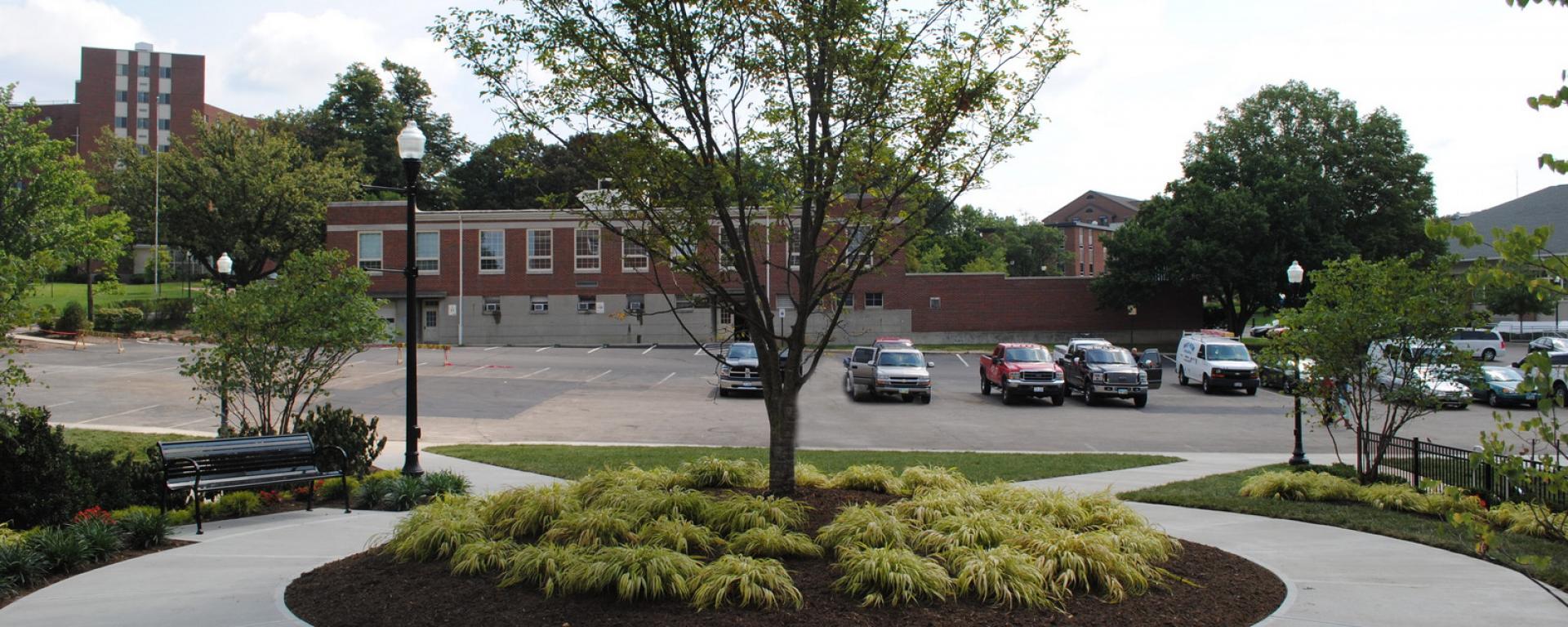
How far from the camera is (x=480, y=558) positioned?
754 centimetres

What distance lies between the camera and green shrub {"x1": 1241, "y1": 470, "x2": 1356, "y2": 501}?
40.1 feet

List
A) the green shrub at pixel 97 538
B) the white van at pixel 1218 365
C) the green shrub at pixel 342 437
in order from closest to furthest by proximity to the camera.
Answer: the green shrub at pixel 97 538 → the green shrub at pixel 342 437 → the white van at pixel 1218 365

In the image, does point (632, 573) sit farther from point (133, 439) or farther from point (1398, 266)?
point (133, 439)

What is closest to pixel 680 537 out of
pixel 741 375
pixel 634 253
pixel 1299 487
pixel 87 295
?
pixel 634 253

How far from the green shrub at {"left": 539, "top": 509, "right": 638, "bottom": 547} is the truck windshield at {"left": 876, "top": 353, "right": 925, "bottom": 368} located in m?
21.1

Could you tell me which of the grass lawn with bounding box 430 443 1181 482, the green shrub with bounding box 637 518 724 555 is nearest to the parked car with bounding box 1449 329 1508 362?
the grass lawn with bounding box 430 443 1181 482

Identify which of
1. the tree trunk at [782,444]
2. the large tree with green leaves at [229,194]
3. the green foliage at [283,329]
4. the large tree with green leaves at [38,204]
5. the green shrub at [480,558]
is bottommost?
the green shrub at [480,558]

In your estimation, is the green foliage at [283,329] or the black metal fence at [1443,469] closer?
the black metal fence at [1443,469]

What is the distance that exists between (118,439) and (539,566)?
14.0 metres

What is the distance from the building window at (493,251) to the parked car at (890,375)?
3006 cm

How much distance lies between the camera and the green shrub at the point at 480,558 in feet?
24.5

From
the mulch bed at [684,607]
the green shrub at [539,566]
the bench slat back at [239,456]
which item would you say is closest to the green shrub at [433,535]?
the mulch bed at [684,607]

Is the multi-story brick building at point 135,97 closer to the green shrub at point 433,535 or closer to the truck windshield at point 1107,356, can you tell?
the truck windshield at point 1107,356

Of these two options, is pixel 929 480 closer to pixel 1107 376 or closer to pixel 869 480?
pixel 869 480
